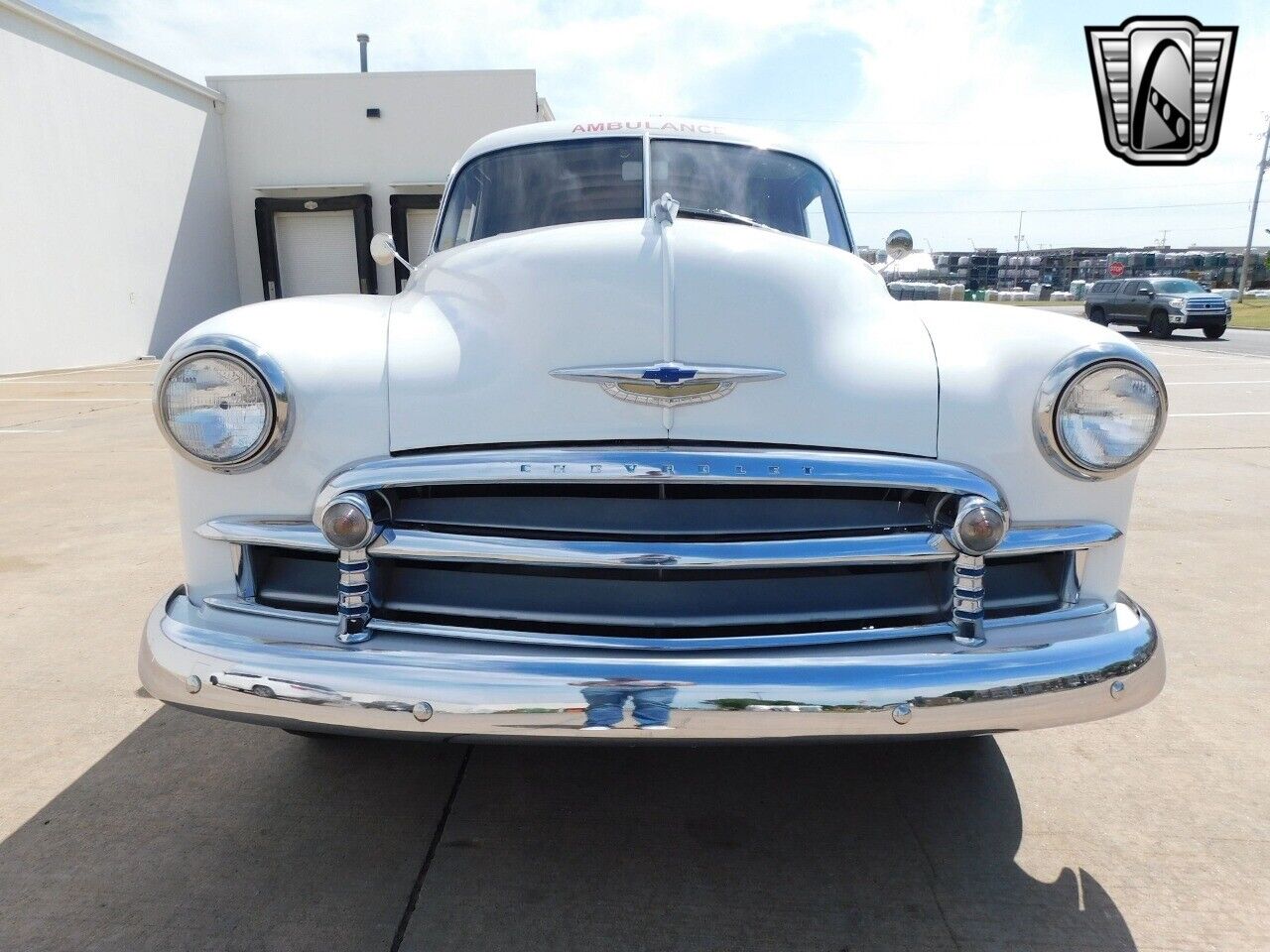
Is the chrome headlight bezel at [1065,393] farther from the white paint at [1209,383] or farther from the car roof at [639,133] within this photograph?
the white paint at [1209,383]

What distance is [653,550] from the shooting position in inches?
62.9

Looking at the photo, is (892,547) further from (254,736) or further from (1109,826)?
(254,736)

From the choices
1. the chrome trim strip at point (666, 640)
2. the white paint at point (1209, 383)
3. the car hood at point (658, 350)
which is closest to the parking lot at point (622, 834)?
the chrome trim strip at point (666, 640)

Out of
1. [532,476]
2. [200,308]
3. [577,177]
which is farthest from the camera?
[200,308]

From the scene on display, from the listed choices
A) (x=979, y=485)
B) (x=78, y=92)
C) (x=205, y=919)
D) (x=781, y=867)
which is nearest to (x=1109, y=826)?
(x=781, y=867)

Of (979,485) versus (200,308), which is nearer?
(979,485)

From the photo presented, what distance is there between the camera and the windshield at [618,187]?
2.76 m

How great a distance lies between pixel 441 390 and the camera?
5.66 feet

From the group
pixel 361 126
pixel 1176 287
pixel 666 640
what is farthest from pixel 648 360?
pixel 1176 287

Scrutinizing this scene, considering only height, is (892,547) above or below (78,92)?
below

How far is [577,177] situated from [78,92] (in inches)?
594

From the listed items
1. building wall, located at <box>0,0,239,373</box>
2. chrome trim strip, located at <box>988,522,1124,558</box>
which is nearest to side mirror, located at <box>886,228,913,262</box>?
chrome trim strip, located at <box>988,522,1124,558</box>

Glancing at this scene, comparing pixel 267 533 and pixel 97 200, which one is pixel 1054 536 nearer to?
pixel 267 533

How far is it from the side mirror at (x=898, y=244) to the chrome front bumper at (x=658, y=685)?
2.12 metres
